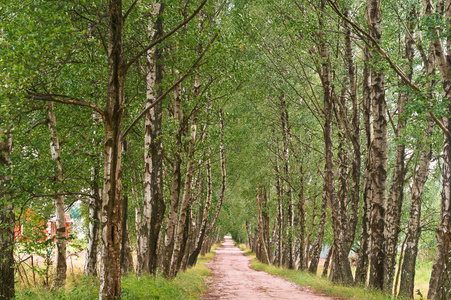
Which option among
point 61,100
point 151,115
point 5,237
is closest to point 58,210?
point 5,237

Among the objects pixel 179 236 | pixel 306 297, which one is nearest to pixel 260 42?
pixel 179 236

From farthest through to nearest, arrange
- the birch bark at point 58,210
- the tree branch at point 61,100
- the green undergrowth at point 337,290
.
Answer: the birch bark at point 58,210 → the green undergrowth at point 337,290 → the tree branch at point 61,100

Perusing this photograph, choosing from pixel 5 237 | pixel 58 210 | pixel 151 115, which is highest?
pixel 151 115

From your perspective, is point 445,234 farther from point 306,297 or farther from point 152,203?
point 152,203

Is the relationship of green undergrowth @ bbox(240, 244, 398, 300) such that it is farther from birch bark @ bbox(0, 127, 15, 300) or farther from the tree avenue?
birch bark @ bbox(0, 127, 15, 300)

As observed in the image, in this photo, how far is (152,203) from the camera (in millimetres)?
11250

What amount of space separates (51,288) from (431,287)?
1135 cm

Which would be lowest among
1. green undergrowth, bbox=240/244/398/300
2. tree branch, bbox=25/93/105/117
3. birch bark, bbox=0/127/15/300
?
green undergrowth, bbox=240/244/398/300

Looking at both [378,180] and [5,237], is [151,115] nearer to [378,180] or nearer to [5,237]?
[5,237]

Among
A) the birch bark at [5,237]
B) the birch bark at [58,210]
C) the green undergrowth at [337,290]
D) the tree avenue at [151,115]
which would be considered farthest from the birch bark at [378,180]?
the birch bark at [5,237]

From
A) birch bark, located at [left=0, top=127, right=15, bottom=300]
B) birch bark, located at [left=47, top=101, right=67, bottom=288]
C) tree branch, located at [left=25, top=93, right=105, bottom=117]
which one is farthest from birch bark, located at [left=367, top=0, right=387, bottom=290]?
birch bark, located at [left=0, top=127, right=15, bottom=300]

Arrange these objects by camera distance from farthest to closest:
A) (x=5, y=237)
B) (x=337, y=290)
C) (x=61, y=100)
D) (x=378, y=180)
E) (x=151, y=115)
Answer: (x=337, y=290), (x=151, y=115), (x=378, y=180), (x=5, y=237), (x=61, y=100)

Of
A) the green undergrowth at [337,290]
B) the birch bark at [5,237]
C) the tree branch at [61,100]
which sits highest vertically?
the tree branch at [61,100]

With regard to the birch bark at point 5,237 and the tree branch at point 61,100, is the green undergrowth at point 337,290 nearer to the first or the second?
the tree branch at point 61,100
